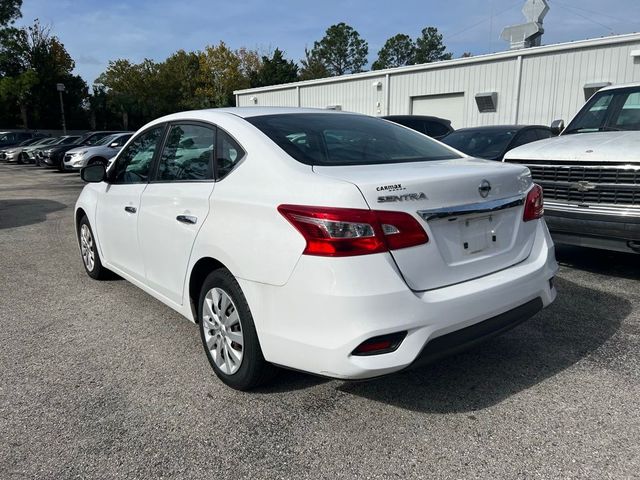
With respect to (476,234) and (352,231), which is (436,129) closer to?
(476,234)

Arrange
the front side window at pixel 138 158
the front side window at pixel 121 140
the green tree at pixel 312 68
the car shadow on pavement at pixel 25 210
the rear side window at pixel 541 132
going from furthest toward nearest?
the green tree at pixel 312 68, the front side window at pixel 121 140, the car shadow on pavement at pixel 25 210, the rear side window at pixel 541 132, the front side window at pixel 138 158

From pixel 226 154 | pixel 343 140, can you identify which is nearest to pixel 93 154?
pixel 226 154

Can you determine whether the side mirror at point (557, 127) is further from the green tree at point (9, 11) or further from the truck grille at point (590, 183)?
the green tree at point (9, 11)

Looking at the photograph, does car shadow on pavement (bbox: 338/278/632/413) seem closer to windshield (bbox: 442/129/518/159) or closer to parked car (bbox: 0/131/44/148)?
windshield (bbox: 442/129/518/159)

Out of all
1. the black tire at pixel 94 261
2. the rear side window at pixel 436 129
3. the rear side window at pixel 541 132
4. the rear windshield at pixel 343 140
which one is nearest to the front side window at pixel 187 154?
the rear windshield at pixel 343 140

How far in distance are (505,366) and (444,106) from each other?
1714 cm

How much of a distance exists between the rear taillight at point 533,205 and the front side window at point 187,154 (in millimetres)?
1873

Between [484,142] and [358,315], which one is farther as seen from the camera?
[484,142]

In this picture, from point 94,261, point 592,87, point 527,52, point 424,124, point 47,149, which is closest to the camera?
point 94,261

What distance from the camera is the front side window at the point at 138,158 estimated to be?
387cm

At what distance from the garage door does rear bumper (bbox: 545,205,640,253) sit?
566 inches

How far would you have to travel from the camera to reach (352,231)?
230 cm

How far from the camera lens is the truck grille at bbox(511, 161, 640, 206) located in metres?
4.43

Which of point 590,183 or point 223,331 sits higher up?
point 590,183
